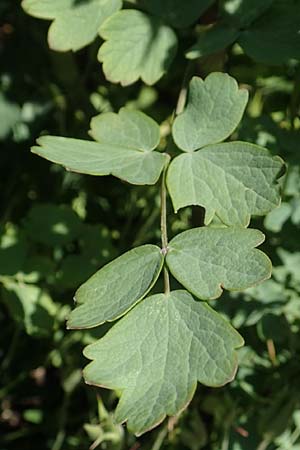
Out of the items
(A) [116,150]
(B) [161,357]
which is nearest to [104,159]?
(A) [116,150]

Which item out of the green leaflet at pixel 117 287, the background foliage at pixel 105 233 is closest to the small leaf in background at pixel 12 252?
the background foliage at pixel 105 233

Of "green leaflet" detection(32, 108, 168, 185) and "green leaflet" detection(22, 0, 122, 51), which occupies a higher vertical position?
"green leaflet" detection(22, 0, 122, 51)

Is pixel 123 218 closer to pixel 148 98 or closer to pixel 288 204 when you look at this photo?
pixel 148 98

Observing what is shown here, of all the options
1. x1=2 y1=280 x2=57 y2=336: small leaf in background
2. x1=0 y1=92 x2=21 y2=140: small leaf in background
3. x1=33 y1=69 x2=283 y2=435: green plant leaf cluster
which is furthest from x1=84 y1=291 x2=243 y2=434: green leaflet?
x1=0 y1=92 x2=21 y2=140: small leaf in background

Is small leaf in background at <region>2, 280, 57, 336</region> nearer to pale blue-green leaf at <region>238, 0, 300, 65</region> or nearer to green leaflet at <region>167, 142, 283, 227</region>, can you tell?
green leaflet at <region>167, 142, 283, 227</region>

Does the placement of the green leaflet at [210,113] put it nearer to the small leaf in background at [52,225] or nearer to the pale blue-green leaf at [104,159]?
the pale blue-green leaf at [104,159]

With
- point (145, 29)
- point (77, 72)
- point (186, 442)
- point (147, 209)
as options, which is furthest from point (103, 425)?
point (77, 72)

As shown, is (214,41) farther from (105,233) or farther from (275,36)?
(105,233)
